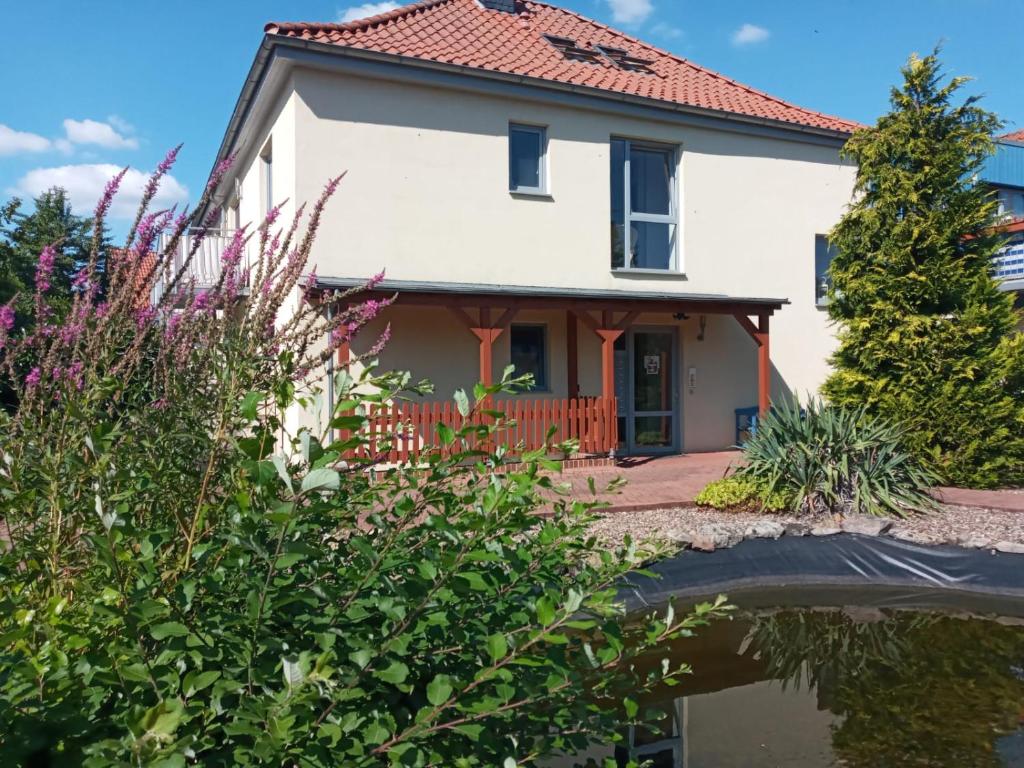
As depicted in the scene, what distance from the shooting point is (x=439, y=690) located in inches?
54.8

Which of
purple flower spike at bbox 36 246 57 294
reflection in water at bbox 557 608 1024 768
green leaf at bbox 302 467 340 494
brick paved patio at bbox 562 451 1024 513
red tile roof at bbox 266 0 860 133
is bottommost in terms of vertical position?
reflection in water at bbox 557 608 1024 768

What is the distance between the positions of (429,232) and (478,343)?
1.91 meters

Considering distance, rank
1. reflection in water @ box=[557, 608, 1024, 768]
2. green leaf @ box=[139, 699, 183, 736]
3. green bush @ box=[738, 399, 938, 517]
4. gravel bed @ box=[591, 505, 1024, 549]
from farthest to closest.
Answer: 1. green bush @ box=[738, 399, 938, 517]
2. gravel bed @ box=[591, 505, 1024, 549]
3. reflection in water @ box=[557, 608, 1024, 768]
4. green leaf @ box=[139, 699, 183, 736]

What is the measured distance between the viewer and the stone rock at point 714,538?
256 inches

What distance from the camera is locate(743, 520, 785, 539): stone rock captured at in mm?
6867

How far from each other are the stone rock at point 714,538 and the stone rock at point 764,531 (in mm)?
152

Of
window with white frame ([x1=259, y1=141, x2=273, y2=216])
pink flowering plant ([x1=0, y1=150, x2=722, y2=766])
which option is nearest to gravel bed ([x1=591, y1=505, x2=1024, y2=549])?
pink flowering plant ([x1=0, y1=150, x2=722, y2=766])

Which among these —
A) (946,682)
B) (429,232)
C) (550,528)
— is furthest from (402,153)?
(550,528)

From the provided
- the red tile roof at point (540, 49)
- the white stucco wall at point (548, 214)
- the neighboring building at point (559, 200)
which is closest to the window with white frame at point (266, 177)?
the neighboring building at point (559, 200)

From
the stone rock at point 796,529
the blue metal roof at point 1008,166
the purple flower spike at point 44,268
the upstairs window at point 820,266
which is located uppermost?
the blue metal roof at point 1008,166

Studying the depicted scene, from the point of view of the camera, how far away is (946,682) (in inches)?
Result: 182

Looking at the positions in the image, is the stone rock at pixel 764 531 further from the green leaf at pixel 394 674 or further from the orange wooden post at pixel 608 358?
the green leaf at pixel 394 674

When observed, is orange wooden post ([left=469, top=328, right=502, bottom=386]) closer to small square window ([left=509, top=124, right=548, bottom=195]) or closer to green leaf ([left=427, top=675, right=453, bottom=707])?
small square window ([left=509, top=124, right=548, bottom=195])

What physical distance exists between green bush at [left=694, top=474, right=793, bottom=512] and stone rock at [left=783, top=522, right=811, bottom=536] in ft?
1.97
